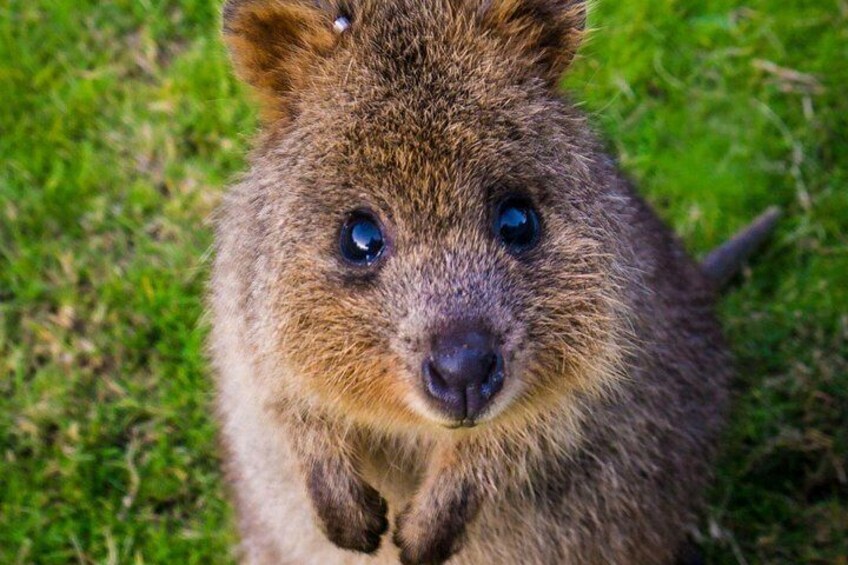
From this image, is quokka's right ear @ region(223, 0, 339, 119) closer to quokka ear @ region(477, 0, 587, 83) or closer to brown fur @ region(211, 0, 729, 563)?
brown fur @ region(211, 0, 729, 563)

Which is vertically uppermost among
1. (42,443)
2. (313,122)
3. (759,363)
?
(313,122)

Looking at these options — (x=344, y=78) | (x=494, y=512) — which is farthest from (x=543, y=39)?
(x=494, y=512)

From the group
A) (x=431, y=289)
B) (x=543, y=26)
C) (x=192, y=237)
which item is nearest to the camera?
(x=431, y=289)

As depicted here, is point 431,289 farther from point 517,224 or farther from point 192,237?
point 192,237

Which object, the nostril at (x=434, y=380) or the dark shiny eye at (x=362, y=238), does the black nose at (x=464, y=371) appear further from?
the dark shiny eye at (x=362, y=238)

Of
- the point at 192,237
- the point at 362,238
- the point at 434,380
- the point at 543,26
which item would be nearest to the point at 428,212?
the point at 362,238

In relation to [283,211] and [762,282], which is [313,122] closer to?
[283,211]
